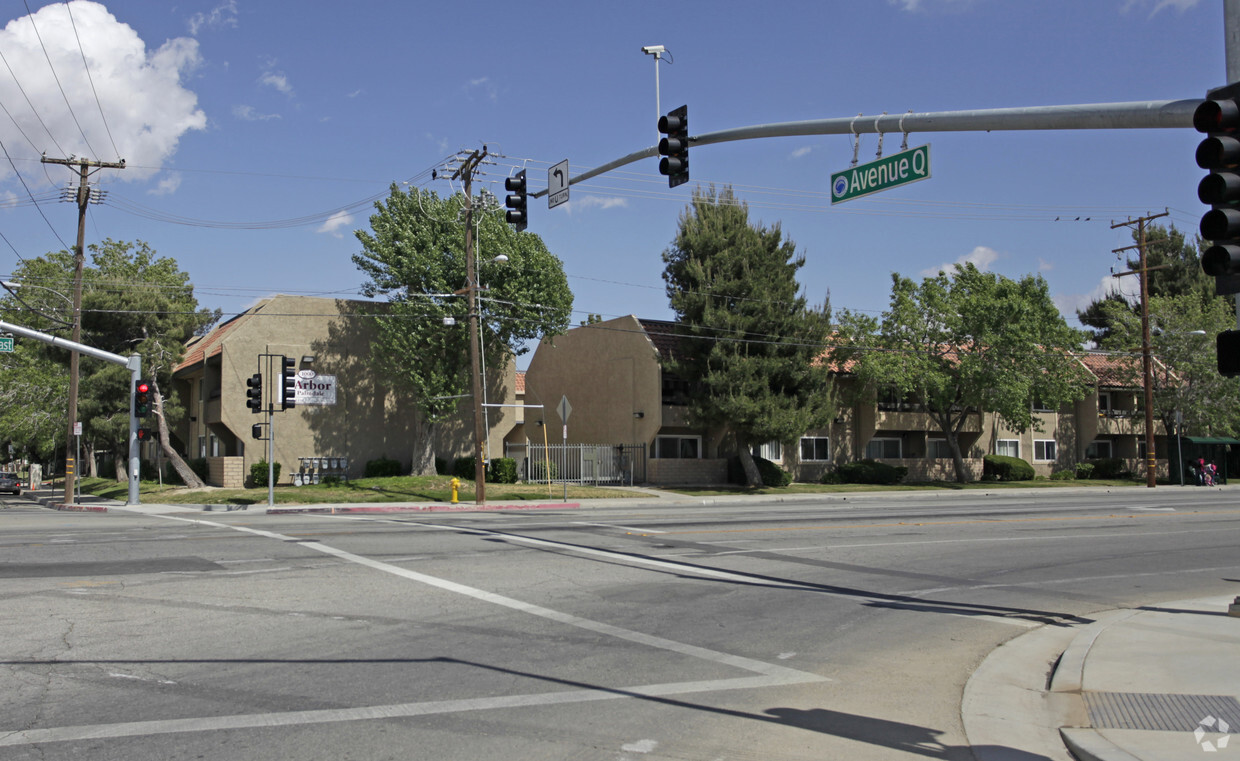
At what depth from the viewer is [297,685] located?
7172 mm

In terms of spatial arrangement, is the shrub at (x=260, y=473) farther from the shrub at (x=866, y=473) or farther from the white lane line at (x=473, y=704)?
the white lane line at (x=473, y=704)

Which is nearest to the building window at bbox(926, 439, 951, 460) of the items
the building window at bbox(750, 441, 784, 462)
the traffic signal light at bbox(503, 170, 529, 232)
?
the building window at bbox(750, 441, 784, 462)

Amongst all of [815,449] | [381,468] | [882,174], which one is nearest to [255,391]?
[381,468]

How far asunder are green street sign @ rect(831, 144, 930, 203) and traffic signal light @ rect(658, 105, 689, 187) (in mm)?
1965

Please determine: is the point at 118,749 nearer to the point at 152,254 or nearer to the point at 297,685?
the point at 297,685

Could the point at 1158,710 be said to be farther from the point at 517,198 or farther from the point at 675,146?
→ the point at 517,198

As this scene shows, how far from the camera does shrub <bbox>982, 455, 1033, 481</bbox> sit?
1906 inches

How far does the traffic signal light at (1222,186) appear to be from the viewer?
6.34m

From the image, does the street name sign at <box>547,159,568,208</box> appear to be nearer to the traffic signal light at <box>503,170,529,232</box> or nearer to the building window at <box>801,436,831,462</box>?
the traffic signal light at <box>503,170,529,232</box>

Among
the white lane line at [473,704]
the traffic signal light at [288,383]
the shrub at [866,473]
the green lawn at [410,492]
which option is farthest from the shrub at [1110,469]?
the white lane line at [473,704]

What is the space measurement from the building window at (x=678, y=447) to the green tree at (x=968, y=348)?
8.16 metres

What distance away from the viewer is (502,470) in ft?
124

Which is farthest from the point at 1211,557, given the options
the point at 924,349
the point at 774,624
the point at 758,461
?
the point at 924,349

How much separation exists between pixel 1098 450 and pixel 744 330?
104ft
